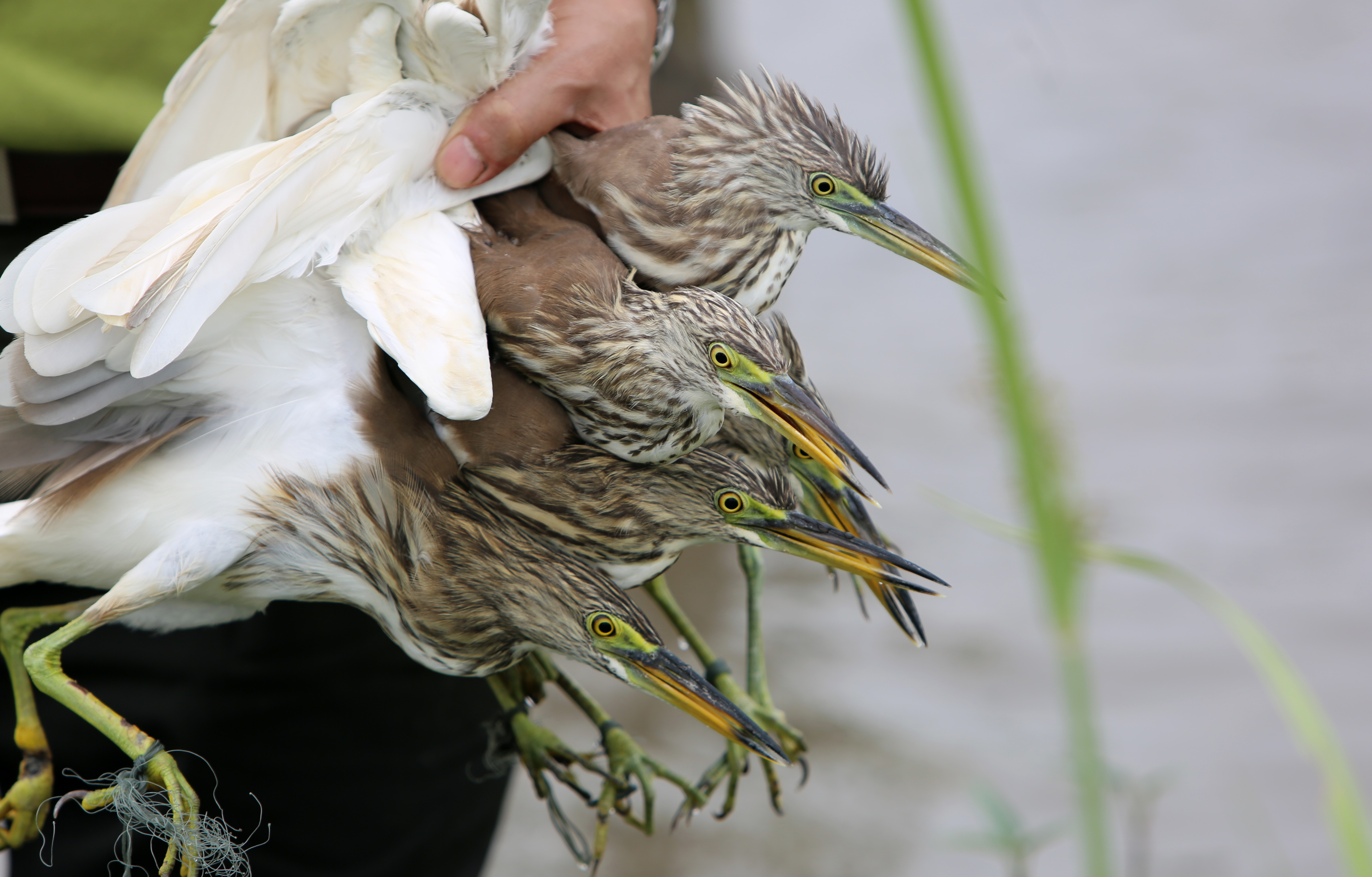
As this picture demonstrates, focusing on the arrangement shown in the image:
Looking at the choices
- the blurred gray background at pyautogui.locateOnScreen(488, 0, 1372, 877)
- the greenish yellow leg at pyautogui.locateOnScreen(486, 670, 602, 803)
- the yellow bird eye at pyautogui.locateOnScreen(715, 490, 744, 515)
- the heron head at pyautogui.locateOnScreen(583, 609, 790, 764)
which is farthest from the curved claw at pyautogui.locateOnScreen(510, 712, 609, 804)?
the blurred gray background at pyautogui.locateOnScreen(488, 0, 1372, 877)

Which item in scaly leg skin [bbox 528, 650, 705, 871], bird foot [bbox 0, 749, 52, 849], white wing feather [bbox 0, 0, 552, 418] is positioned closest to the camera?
white wing feather [bbox 0, 0, 552, 418]

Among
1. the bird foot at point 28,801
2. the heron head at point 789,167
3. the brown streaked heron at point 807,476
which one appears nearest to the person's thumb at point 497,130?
the heron head at point 789,167

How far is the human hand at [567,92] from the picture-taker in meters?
0.93

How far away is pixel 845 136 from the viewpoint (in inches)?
42.8

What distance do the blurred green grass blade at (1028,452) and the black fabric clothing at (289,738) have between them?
0.83m

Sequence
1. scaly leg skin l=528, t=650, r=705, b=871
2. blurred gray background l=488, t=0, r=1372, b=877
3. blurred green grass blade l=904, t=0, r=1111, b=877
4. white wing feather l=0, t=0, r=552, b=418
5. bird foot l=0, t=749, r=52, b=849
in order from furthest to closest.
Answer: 1. blurred gray background l=488, t=0, r=1372, b=877
2. scaly leg skin l=528, t=650, r=705, b=871
3. bird foot l=0, t=749, r=52, b=849
4. white wing feather l=0, t=0, r=552, b=418
5. blurred green grass blade l=904, t=0, r=1111, b=877

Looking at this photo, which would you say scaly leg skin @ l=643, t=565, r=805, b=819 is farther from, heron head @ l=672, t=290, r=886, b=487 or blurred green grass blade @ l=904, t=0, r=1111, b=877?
blurred green grass blade @ l=904, t=0, r=1111, b=877

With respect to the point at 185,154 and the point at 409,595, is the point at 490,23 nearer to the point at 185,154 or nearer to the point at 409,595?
the point at 185,154

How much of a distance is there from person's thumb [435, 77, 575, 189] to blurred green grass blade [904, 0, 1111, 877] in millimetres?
632

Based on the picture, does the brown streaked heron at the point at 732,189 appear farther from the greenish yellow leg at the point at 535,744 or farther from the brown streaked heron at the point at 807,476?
the greenish yellow leg at the point at 535,744

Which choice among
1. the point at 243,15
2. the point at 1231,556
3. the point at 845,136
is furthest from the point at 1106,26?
the point at 243,15

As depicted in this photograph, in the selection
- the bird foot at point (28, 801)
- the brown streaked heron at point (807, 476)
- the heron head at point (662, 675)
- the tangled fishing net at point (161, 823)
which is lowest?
the bird foot at point (28, 801)

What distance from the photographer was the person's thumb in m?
0.93

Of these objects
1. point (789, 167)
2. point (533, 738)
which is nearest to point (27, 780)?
point (533, 738)
